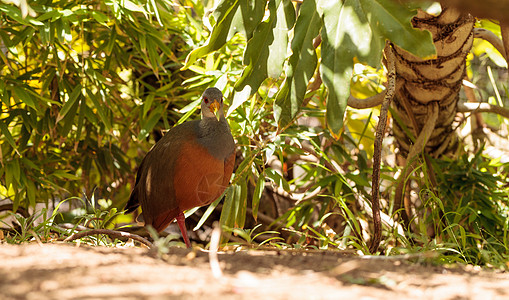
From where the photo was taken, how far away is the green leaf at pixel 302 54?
Answer: 1796mm

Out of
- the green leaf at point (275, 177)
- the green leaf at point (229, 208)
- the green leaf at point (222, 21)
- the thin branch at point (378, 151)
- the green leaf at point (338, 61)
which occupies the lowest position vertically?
the green leaf at point (229, 208)

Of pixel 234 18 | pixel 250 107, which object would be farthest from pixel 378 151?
pixel 250 107

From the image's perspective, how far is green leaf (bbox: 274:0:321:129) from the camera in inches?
70.7

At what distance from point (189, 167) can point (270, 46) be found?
2.53 feet

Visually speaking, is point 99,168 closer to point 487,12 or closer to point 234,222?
point 234,222

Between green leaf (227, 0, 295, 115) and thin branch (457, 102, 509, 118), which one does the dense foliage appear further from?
thin branch (457, 102, 509, 118)

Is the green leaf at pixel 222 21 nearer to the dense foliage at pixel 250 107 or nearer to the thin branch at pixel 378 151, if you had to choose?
the dense foliage at pixel 250 107

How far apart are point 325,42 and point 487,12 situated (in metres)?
0.73

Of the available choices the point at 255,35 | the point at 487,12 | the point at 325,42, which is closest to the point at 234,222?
the point at 255,35

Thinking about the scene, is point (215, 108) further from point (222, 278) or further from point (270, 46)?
point (222, 278)

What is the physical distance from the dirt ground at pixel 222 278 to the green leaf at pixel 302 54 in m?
0.65

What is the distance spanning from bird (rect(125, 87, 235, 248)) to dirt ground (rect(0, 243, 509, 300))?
1.06 m

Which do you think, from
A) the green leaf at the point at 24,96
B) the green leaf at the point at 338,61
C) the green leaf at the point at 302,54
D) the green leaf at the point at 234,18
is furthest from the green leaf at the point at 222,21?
the green leaf at the point at 24,96

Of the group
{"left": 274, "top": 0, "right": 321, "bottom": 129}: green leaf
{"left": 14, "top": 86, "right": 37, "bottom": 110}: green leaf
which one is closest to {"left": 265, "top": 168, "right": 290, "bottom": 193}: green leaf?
{"left": 274, "top": 0, "right": 321, "bottom": 129}: green leaf
